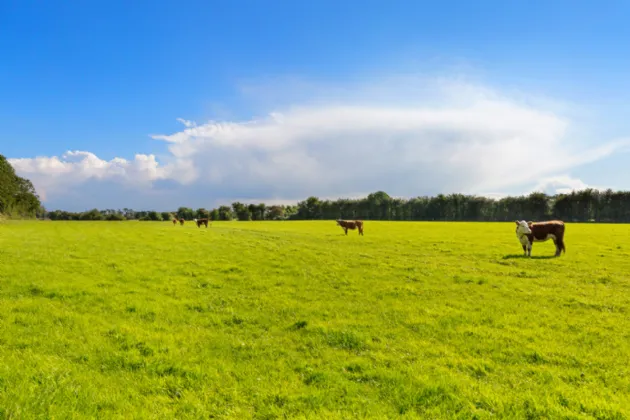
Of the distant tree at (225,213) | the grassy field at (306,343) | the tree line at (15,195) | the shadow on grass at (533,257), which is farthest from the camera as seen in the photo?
the distant tree at (225,213)

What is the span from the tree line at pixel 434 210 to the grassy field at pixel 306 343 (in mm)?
125137

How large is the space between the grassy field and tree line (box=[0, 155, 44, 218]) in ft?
296

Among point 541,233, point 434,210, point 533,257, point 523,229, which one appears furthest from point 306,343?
point 434,210

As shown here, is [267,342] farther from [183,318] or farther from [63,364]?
[63,364]

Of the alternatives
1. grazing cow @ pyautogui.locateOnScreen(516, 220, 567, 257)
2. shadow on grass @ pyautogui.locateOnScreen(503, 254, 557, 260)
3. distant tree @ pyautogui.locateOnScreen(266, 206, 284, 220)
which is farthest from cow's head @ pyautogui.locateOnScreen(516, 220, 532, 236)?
distant tree @ pyautogui.locateOnScreen(266, 206, 284, 220)

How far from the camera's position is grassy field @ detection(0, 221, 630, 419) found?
22.6 ft

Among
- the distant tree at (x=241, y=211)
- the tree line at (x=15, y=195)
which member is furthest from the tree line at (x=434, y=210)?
the tree line at (x=15, y=195)

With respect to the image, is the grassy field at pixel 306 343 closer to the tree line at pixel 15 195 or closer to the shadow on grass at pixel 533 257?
the shadow on grass at pixel 533 257

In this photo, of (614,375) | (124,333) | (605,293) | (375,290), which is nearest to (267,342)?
(124,333)

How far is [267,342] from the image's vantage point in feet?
32.6

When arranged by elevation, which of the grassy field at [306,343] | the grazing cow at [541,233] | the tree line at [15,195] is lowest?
the grassy field at [306,343]

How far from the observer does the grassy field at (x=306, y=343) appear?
689 cm

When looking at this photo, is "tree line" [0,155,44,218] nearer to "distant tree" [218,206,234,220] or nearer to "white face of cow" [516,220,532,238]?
"distant tree" [218,206,234,220]

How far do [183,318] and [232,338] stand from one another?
258 centimetres
